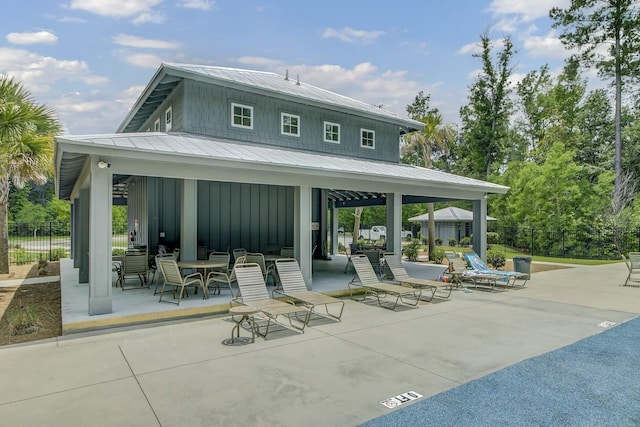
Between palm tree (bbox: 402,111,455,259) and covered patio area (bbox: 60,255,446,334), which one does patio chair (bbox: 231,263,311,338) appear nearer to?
covered patio area (bbox: 60,255,446,334)

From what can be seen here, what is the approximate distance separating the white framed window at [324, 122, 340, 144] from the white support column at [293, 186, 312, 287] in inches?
186

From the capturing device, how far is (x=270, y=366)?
4.91 meters

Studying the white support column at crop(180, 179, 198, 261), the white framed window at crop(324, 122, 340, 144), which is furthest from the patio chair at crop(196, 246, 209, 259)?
the white framed window at crop(324, 122, 340, 144)

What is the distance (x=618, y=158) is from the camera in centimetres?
2428

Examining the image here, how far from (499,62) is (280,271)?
3217 cm

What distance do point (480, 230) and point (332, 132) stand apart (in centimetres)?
640

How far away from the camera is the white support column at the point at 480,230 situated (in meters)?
13.8

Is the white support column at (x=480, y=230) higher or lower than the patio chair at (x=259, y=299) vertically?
higher

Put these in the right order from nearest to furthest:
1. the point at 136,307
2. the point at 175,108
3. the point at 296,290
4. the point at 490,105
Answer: the point at 136,307
the point at 296,290
the point at 175,108
the point at 490,105

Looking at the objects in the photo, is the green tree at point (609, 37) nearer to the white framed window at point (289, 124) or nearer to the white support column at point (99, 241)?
the white framed window at point (289, 124)

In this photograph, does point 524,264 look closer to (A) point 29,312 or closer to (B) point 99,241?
(B) point 99,241

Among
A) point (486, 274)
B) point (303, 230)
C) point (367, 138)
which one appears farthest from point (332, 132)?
point (486, 274)

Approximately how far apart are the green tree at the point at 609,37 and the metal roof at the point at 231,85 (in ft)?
A: 62.0

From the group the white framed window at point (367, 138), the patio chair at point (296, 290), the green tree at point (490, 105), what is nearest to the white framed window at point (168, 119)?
the patio chair at point (296, 290)
